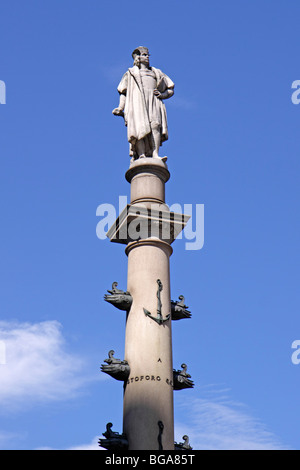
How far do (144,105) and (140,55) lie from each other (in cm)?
171

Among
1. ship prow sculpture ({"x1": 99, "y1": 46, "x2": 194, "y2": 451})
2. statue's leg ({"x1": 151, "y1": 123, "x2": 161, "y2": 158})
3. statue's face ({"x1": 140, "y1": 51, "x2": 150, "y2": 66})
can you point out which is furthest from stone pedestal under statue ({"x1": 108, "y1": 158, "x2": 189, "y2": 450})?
statue's face ({"x1": 140, "y1": 51, "x2": 150, "y2": 66})

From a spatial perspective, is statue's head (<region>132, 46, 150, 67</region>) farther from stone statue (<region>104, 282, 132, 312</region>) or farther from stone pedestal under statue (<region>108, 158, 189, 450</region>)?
stone statue (<region>104, 282, 132, 312</region>)

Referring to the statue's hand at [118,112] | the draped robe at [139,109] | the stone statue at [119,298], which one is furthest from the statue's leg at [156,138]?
the stone statue at [119,298]

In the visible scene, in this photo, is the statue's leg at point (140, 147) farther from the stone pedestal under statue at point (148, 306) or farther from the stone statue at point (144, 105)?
the stone pedestal under statue at point (148, 306)

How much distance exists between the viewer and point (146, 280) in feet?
60.2

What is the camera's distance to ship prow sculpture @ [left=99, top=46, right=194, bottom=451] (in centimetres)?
1677

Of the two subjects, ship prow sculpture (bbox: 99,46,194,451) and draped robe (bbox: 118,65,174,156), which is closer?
ship prow sculpture (bbox: 99,46,194,451)

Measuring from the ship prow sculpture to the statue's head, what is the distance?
26 mm

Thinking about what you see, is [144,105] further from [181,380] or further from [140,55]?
[181,380]

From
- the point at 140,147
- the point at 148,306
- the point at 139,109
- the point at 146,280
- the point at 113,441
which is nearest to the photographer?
the point at 113,441

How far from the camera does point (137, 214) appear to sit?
19.0 meters

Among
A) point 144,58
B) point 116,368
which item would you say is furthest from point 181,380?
point 144,58
